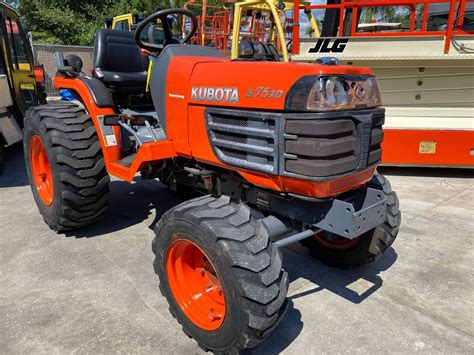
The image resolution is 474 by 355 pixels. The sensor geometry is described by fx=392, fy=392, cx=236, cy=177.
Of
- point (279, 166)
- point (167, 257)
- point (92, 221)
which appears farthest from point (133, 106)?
point (279, 166)

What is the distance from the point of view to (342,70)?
75.0 inches

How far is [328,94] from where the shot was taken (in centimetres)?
182

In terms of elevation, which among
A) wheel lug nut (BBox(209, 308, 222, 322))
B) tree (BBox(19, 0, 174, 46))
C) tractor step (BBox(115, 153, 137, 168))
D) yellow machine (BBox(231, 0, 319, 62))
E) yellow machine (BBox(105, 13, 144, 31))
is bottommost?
wheel lug nut (BBox(209, 308, 222, 322))

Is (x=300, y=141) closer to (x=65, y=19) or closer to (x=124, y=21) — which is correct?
(x=124, y=21)

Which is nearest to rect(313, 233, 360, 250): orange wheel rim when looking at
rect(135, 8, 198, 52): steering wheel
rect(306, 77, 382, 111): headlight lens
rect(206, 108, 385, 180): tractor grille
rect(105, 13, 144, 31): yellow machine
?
rect(206, 108, 385, 180): tractor grille

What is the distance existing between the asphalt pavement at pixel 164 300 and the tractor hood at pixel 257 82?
1.32 m

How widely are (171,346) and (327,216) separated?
1114 mm

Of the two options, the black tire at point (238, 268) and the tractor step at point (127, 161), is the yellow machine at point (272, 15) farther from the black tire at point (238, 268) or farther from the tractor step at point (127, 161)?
the black tire at point (238, 268)

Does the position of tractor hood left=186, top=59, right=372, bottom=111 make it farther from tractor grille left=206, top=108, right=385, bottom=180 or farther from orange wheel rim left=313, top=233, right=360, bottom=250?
orange wheel rim left=313, top=233, right=360, bottom=250

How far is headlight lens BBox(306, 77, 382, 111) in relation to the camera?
180 cm

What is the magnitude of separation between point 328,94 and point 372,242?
124cm

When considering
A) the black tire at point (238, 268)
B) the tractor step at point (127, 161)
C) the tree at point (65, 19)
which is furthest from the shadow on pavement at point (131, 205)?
the tree at point (65, 19)

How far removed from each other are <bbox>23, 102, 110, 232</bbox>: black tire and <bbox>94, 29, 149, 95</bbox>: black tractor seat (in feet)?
1.39

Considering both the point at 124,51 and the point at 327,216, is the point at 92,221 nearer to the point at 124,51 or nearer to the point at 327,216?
the point at 124,51
